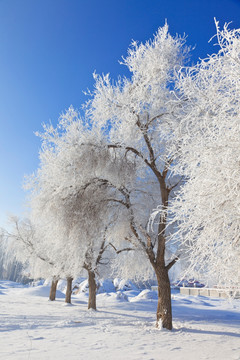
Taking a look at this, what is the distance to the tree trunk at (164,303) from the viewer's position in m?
8.90

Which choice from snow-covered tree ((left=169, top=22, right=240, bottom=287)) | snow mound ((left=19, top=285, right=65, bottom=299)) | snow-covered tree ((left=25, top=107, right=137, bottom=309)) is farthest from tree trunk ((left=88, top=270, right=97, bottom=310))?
snow mound ((left=19, top=285, right=65, bottom=299))

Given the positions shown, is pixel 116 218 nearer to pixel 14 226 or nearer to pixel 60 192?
pixel 60 192

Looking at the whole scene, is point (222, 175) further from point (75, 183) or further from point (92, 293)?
point (92, 293)

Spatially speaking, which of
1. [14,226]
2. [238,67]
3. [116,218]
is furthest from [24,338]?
[14,226]

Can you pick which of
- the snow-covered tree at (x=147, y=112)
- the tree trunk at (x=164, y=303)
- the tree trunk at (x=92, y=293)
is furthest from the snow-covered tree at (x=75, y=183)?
the tree trunk at (x=92, y=293)

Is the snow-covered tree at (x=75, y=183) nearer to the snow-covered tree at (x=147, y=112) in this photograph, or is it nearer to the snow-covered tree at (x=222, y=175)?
the snow-covered tree at (x=147, y=112)

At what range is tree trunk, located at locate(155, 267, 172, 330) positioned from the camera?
8898mm

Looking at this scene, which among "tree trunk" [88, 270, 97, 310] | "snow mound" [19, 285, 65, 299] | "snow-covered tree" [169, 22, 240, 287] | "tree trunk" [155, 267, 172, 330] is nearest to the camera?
"snow-covered tree" [169, 22, 240, 287]

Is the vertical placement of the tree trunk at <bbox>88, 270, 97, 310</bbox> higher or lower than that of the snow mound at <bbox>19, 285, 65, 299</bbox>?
higher

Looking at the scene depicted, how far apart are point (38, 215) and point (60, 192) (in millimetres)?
1227

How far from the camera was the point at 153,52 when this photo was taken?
9195mm

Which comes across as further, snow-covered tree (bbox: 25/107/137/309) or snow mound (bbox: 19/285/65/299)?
snow mound (bbox: 19/285/65/299)

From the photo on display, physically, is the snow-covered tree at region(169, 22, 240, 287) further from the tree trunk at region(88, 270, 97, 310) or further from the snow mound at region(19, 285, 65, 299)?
the snow mound at region(19, 285, 65, 299)

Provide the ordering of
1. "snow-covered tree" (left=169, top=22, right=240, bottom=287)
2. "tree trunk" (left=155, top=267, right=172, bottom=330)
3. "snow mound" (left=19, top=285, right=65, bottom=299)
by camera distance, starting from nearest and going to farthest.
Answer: "snow-covered tree" (left=169, top=22, right=240, bottom=287) < "tree trunk" (left=155, top=267, right=172, bottom=330) < "snow mound" (left=19, top=285, right=65, bottom=299)
